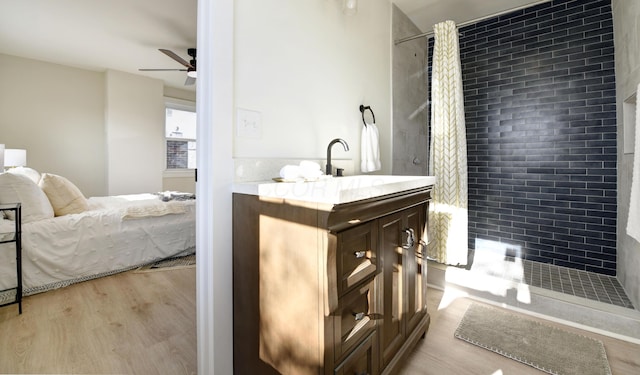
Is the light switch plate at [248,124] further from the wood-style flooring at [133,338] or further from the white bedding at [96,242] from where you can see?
the white bedding at [96,242]

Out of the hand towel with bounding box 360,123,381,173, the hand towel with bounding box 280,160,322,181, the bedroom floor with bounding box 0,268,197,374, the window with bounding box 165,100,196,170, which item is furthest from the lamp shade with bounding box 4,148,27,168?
the hand towel with bounding box 360,123,381,173

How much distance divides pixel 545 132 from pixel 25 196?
15.8ft

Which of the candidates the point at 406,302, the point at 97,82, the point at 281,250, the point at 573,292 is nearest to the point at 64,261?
the point at 281,250

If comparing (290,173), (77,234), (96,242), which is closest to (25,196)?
(77,234)

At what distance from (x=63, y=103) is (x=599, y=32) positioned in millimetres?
6741

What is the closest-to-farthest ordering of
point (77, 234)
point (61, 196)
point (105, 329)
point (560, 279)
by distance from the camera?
point (105, 329)
point (560, 279)
point (77, 234)
point (61, 196)

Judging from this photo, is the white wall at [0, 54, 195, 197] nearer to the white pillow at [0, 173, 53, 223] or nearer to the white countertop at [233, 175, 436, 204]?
the white pillow at [0, 173, 53, 223]

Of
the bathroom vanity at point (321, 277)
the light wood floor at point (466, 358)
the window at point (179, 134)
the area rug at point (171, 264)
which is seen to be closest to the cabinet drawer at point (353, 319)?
the bathroom vanity at point (321, 277)

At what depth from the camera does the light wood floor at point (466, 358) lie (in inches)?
56.7

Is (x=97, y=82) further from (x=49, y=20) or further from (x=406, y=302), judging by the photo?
(x=406, y=302)

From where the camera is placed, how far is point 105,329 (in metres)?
1.83

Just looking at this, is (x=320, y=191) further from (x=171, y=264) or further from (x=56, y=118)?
(x=56, y=118)

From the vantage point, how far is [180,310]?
2.07 meters

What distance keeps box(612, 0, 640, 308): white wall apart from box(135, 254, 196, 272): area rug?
3.63 m
